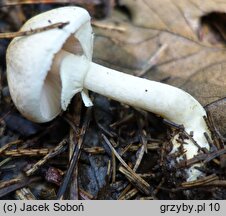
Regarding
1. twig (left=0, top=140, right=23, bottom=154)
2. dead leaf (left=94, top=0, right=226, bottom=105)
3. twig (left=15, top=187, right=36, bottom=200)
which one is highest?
dead leaf (left=94, top=0, right=226, bottom=105)

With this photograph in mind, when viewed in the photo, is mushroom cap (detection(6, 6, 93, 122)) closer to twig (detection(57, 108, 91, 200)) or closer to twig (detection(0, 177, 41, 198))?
twig (detection(57, 108, 91, 200))

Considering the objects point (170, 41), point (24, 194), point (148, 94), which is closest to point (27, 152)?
point (24, 194)

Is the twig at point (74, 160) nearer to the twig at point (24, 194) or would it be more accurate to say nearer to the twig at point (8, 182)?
the twig at point (24, 194)

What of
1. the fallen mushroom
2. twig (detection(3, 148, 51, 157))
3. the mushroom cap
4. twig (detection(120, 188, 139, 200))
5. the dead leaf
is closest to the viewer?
the mushroom cap

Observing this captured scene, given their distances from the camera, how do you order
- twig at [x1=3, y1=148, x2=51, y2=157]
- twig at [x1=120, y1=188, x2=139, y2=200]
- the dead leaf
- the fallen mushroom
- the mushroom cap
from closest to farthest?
the mushroom cap, the fallen mushroom, twig at [x1=120, y1=188, x2=139, y2=200], twig at [x1=3, y1=148, x2=51, y2=157], the dead leaf

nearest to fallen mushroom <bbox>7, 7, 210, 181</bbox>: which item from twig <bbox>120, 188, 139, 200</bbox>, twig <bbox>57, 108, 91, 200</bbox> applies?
twig <bbox>57, 108, 91, 200</bbox>

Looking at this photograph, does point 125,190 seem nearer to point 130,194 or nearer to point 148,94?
point 130,194

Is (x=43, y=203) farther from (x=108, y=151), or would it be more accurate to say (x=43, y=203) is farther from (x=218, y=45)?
(x=218, y=45)
